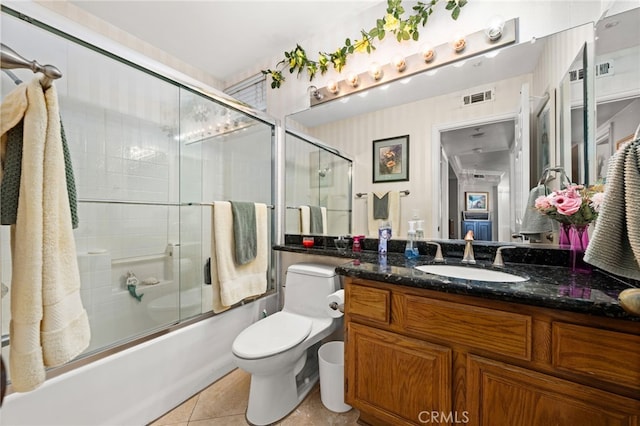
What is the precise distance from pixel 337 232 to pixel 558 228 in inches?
48.8

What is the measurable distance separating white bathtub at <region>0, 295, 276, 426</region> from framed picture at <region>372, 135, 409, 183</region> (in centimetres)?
142

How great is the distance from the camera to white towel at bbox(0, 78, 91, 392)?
767mm

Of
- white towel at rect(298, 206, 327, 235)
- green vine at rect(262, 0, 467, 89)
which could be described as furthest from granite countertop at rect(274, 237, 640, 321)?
green vine at rect(262, 0, 467, 89)

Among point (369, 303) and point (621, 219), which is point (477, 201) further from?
point (369, 303)

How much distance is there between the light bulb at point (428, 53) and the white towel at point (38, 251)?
1783mm

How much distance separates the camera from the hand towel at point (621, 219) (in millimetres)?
732

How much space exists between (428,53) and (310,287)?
5.32ft

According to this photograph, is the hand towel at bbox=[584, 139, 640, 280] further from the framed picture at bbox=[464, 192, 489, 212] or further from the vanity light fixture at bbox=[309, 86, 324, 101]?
the vanity light fixture at bbox=[309, 86, 324, 101]

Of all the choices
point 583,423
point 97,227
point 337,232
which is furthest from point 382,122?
point 97,227

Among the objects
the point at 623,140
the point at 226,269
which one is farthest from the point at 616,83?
the point at 226,269

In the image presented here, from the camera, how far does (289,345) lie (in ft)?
4.22

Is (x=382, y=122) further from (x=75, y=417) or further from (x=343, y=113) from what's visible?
(x=75, y=417)

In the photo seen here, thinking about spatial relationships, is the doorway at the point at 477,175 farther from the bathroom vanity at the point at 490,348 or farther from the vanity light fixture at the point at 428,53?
the vanity light fixture at the point at 428,53
